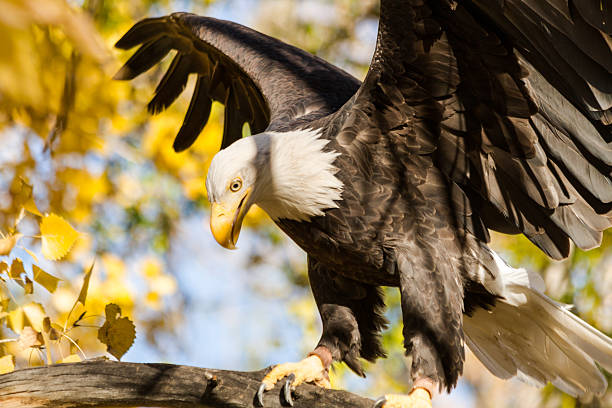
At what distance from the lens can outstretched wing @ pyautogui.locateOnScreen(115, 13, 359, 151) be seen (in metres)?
3.05

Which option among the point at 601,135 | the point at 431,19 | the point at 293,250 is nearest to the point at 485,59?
the point at 431,19

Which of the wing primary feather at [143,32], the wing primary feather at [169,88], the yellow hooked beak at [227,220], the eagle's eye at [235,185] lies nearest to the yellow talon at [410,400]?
the yellow hooked beak at [227,220]

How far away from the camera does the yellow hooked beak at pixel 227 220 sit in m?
2.20

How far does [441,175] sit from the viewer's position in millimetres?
2451

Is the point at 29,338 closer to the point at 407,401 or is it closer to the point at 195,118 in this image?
the point at 407,401

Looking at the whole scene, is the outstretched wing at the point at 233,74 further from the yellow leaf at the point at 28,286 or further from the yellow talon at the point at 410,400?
the yellow leaf at the point at 28,286

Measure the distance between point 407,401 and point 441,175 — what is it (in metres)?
0.79

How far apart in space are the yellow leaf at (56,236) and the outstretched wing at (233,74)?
53.0 inches

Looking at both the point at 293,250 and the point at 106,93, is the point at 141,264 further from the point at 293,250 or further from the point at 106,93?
the point at 293,250

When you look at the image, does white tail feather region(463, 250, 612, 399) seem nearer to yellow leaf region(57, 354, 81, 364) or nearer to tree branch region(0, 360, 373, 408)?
tree branch region(0, 360, 373, 408)

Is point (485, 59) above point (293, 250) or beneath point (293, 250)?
above

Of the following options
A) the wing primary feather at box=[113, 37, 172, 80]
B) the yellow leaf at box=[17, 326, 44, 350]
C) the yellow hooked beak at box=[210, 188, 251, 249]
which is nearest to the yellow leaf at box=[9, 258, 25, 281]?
the yellow leaf at box=[17, 326, 44, 350]

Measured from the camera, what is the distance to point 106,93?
94.4 inches

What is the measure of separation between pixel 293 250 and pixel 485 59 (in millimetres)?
4217
